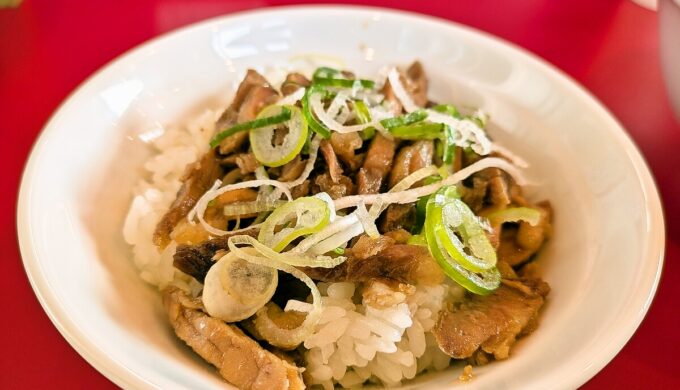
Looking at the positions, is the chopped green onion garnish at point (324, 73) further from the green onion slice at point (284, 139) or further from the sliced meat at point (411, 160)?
the sliced meat at point (411, 160)

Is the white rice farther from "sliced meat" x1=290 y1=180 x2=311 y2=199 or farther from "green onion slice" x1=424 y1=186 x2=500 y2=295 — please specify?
"green onion slice" x1=424 y1=186 x2=500 y2=295

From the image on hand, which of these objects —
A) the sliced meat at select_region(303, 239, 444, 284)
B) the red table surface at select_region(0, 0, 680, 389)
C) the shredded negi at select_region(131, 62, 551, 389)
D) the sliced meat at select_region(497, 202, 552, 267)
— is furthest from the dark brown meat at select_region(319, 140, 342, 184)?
the red table surface at select_region(0, 0, 680, 389)

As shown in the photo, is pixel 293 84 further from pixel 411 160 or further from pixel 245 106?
pixel 411 160

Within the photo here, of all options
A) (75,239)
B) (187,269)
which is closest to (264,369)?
(187,269)

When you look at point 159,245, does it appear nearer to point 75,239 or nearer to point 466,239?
point 75,239

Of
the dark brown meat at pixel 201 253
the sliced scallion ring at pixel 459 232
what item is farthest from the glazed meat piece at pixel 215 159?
the sliced scallion ring at pixel 459 232
